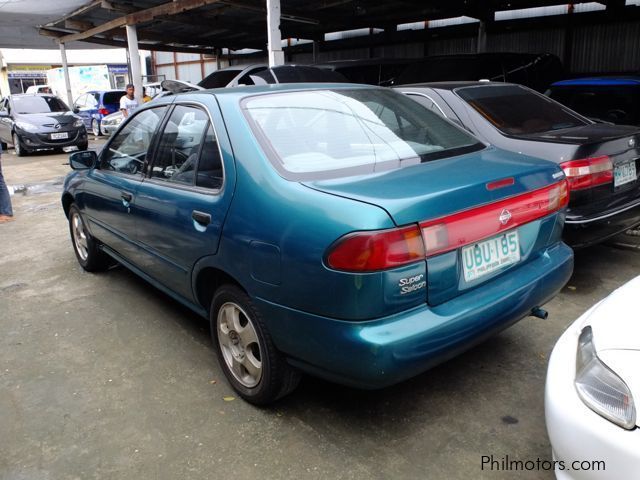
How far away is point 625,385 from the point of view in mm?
1525

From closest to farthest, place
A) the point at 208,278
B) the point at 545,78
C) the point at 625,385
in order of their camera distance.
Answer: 1. the point at 625,385
2. the point at 208,278
3. the point at 545,78

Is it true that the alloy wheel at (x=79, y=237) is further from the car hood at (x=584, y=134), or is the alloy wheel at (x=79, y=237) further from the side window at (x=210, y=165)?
the car hood at (x=584, y=134)

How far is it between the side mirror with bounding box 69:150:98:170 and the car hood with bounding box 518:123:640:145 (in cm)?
333

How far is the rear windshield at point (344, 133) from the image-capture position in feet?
7.95

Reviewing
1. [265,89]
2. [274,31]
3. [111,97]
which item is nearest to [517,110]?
[265,89]

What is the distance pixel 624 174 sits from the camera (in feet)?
12.8

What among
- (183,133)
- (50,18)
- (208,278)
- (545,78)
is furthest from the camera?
(50,18)

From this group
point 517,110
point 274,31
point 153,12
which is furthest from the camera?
point 153,12

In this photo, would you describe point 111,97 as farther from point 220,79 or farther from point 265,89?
point 265,89

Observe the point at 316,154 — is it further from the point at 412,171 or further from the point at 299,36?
the point at 299,36

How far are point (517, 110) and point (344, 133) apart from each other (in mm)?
2306

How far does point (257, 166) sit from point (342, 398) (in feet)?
4.17

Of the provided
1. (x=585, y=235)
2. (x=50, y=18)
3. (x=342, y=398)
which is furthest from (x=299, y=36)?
(x=342, y=398)

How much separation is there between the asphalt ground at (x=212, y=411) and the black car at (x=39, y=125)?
1081cm
